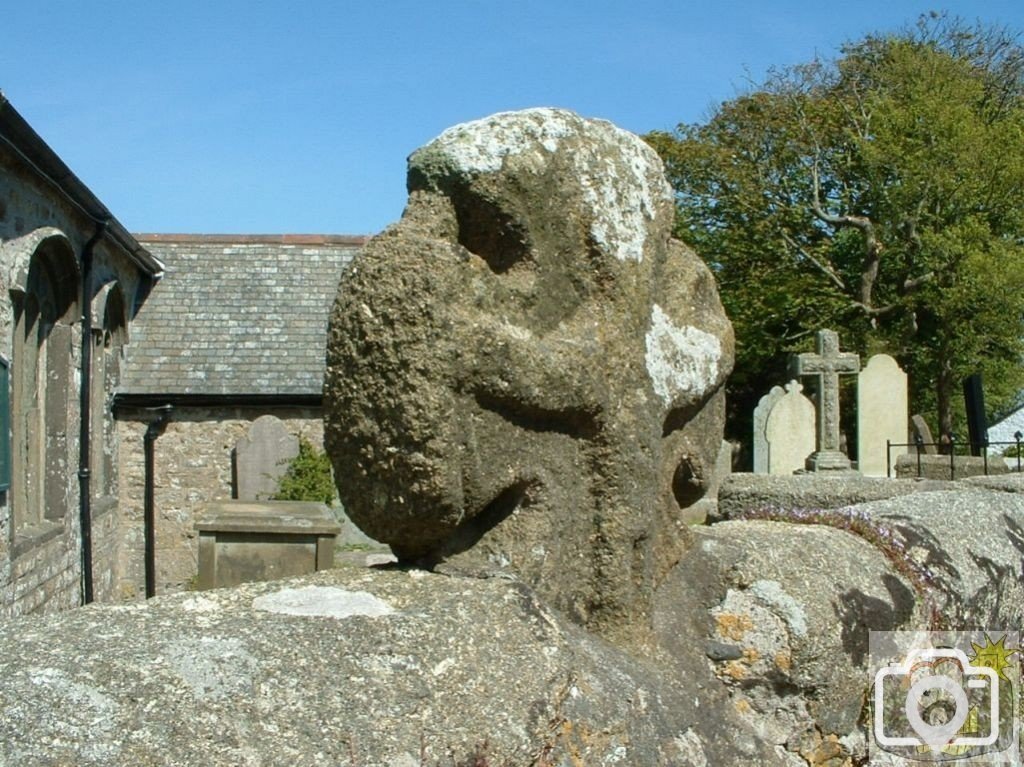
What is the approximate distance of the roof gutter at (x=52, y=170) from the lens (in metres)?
9.38

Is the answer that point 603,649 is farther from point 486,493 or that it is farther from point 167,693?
point 167,693

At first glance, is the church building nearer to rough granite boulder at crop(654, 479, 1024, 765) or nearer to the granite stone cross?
the granite stone cross

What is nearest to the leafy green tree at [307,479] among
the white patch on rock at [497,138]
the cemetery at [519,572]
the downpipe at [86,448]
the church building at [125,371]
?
the church building at [125,371]

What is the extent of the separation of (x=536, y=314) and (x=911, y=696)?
1.60 metres

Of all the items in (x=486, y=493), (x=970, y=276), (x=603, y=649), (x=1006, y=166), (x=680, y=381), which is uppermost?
(x=1006, y=166)

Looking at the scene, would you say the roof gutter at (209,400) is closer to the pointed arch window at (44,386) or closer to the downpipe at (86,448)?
the downpipe at (86,448)

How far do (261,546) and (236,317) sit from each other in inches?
259

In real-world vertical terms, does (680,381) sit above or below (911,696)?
above

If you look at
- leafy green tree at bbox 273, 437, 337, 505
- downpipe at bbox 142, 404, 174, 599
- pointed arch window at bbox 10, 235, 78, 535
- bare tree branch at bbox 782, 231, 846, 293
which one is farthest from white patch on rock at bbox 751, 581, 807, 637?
bare tree branch at bbox 782, 231, 846, 293

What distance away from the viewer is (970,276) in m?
23.2

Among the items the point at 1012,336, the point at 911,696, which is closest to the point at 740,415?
the point at 1012,336

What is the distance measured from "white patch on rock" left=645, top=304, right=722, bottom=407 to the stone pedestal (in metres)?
7.94

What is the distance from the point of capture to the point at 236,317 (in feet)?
55.1

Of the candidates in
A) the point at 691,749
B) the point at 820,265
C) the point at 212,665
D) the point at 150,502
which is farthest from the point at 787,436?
the point at 212,665
